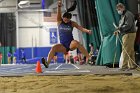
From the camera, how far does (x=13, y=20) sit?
31812 mm

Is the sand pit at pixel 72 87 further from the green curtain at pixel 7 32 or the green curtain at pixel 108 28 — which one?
the green curtain at pixel 7 32

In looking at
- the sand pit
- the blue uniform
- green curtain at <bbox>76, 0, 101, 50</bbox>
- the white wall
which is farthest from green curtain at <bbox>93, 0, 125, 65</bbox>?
the white wall

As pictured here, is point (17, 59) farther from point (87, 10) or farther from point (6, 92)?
point (6, 92)

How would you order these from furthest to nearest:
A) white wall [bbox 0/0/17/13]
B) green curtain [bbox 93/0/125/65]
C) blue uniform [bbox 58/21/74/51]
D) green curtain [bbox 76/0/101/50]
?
1. white wall [bbox 0/0/17/13]
2. green curtain [bbox 76/0/101/50]
3. green curtain [bbox 93/0/125/65]
4. blue uniform [bbox 58/21/74/51]

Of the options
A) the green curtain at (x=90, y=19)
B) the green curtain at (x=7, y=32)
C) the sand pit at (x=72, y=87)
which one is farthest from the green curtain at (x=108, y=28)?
the green curtain at (x=7, y=32)

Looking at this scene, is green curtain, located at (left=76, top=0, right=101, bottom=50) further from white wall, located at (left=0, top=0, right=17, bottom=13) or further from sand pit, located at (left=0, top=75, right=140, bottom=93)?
sand pit, located at (left=0, top=75, right=140, bottom=93)

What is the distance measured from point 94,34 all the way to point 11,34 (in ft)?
42.8

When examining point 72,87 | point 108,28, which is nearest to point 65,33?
point 72,87

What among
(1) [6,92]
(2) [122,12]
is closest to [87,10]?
(2) [122,12]

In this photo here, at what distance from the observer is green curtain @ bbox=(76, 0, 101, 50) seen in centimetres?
2038

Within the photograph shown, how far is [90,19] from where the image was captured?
21.5 meters

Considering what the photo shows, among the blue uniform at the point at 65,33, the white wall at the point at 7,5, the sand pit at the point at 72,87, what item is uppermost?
the white wall at the point at 7,5

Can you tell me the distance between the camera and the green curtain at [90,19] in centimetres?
2038

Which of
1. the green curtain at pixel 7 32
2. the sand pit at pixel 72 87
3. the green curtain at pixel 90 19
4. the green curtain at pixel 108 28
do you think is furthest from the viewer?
the green curtain at pixel 7 32
